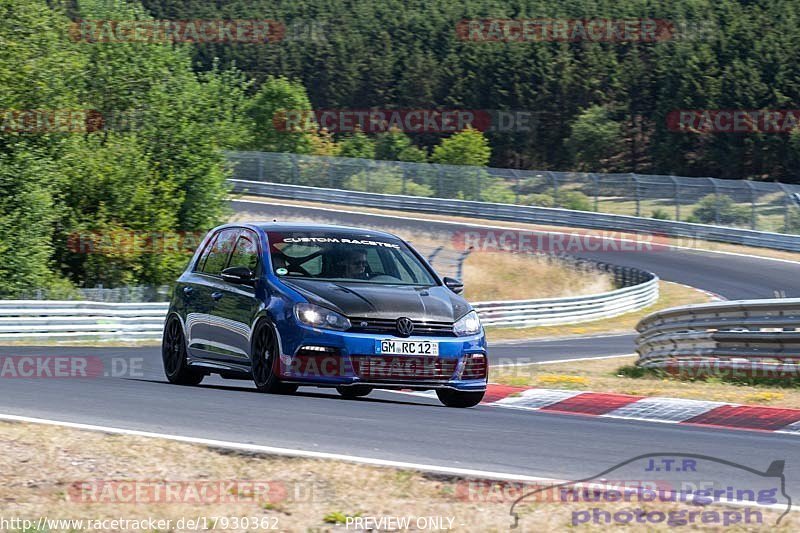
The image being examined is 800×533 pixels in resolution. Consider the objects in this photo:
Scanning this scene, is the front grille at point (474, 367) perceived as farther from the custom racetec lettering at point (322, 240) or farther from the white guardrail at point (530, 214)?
the white guardrail at point (530, 214)

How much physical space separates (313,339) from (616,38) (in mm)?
90374

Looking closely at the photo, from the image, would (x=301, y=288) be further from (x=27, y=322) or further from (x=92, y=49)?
(x=92, y=49)

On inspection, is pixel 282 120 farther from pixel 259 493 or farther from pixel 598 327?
pixel 259 493

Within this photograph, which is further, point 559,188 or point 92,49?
point 559,188

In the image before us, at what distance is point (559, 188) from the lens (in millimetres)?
50969

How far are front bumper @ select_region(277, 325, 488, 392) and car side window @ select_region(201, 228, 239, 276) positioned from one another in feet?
6.40

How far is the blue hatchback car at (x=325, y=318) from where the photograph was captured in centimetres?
952

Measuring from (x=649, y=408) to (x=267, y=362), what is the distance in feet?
11.0

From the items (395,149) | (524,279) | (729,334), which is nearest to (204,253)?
(729,334)

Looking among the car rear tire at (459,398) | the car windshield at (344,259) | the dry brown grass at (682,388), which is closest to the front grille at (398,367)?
the car rear tire at (459,398)

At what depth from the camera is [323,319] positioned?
954cm

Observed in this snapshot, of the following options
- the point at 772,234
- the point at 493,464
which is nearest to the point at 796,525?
the point at 493,464

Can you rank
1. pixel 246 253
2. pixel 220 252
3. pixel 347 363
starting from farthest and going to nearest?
1. pixel 220 252
2. pixel 246 253
3. pixel 347 363

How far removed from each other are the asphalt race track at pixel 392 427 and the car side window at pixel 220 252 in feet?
3.73
